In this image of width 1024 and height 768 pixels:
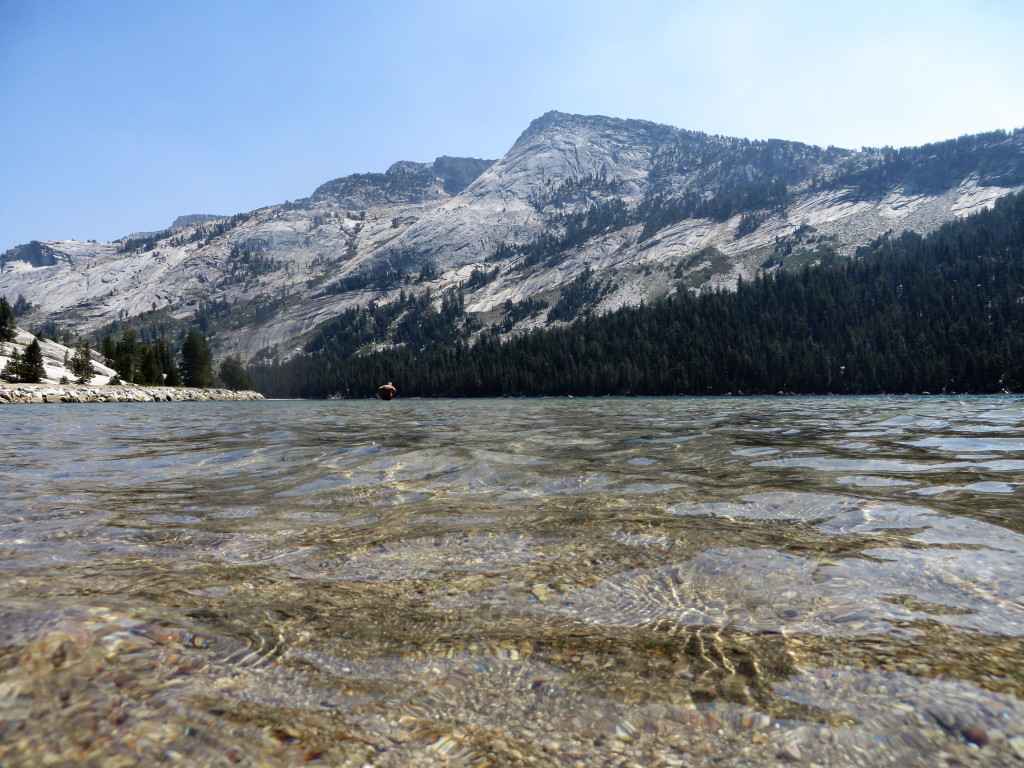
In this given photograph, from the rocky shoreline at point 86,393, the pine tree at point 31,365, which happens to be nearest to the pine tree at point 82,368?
the rocky shoreline at point 86,393

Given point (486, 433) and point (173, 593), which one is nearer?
point (173, 593)

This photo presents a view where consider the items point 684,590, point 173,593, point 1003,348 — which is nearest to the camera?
point 173,593

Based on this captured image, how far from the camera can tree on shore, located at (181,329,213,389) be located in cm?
13812

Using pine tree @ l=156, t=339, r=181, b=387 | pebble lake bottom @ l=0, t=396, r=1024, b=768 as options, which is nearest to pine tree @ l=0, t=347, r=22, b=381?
pine tree @ l=156, t=339, r=181, b=387

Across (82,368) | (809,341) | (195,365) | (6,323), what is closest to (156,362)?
(195,365)

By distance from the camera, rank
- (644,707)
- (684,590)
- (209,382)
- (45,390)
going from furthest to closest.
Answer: (209,382)
(45,390)
(684,590)
(644,707)

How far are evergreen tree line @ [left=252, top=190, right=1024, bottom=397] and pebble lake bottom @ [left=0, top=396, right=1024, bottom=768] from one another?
395 feet

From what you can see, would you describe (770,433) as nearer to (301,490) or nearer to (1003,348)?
(301,490)

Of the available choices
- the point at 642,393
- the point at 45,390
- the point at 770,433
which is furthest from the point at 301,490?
the point at 642,393

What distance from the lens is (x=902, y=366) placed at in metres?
107

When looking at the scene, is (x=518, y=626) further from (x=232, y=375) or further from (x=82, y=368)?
(x=232, y=375)

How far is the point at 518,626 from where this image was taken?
4.44 meters

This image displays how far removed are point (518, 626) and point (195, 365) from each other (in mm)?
158824

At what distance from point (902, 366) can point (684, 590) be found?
129 metres
